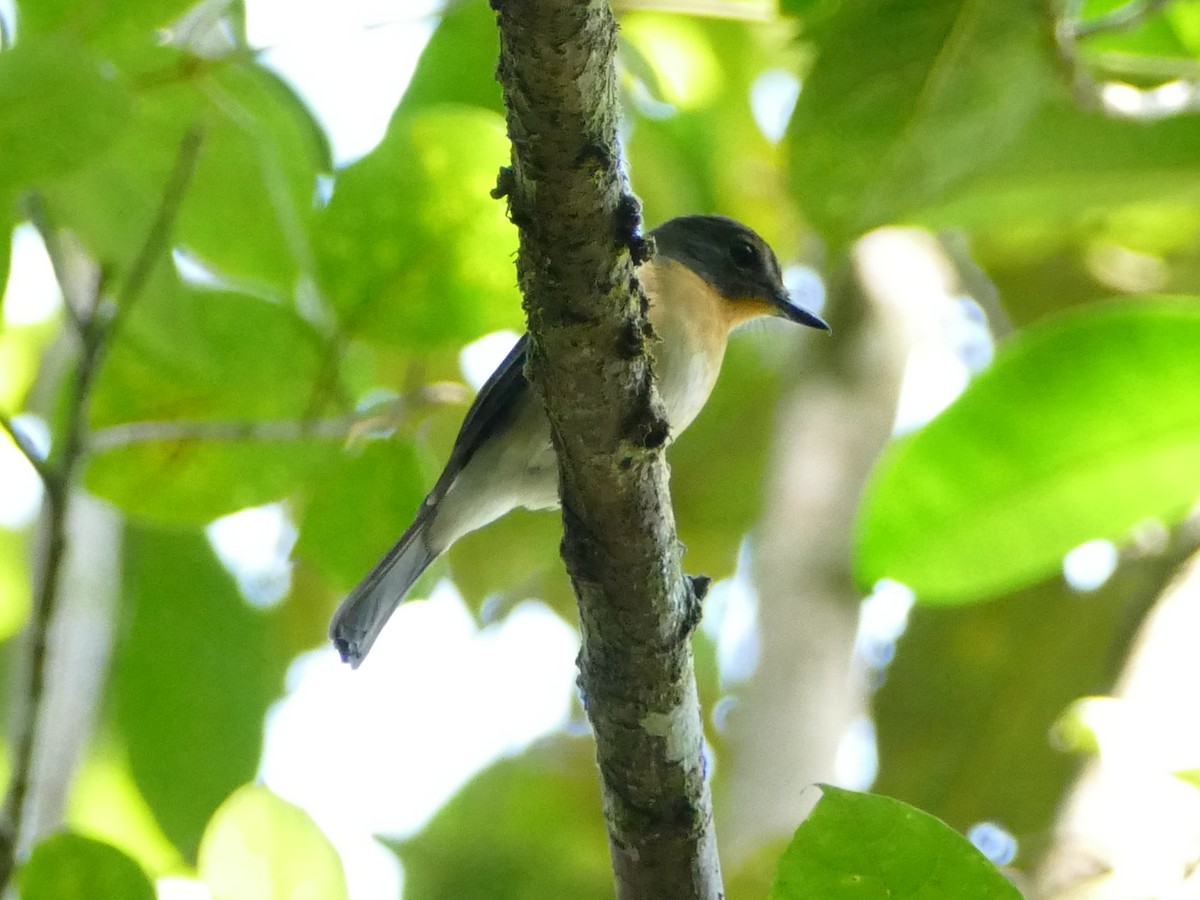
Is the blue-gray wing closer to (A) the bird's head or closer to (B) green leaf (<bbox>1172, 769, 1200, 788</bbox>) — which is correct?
A: (A) the bird's head

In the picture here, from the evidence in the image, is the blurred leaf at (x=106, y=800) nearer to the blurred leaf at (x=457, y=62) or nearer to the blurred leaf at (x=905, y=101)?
the blurred leaf at (x=457, y=62)

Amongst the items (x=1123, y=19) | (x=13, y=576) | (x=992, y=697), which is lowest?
(x=992, y=697)

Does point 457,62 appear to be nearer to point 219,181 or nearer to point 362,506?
point 219,181

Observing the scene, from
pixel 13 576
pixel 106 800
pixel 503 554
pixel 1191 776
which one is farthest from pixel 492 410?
pixel 106 800

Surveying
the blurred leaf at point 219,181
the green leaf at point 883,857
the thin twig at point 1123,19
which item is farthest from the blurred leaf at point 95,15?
the green leaf at point 883,857

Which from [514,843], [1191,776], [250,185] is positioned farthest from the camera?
[514,843]

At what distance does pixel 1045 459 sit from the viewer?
259cm

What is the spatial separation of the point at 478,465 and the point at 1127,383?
155cm

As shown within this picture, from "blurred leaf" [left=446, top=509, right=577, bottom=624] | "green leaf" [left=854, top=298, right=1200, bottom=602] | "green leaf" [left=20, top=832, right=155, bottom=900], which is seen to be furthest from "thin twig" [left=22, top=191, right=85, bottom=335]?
"blurred leaf" [left=446, top=509, right=577, bottom=624]

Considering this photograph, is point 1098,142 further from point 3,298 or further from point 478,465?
point 3,298

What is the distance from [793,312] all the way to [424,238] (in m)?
1.73

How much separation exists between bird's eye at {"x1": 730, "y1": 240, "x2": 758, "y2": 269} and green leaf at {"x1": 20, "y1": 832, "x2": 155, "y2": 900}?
9.09 feet

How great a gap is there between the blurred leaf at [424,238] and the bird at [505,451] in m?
0.44

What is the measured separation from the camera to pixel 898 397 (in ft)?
14.6
